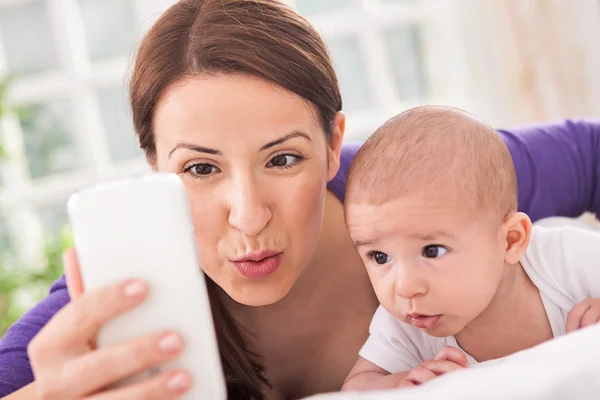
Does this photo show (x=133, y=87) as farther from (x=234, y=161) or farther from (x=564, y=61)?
(x=564, y=61)

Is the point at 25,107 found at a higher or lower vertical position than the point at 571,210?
higher

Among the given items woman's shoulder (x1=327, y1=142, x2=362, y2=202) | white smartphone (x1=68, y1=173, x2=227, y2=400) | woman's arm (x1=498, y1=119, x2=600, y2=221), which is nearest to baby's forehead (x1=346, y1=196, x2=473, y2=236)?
white smartphone (x1=68, y1=173, x2=227, y2=400)

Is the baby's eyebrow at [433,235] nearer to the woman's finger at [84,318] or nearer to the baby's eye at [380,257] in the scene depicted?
the baby's eye at [380,257]

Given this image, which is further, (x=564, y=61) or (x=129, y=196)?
(x=564, y=61)

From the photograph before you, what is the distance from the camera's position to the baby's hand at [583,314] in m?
1.13

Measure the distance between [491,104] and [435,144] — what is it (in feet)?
6.94

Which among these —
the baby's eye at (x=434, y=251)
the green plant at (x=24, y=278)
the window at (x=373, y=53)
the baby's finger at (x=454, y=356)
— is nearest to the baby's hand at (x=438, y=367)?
the baby's finger at (x=454, y=356)

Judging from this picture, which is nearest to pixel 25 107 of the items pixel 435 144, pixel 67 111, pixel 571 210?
pixel 67 111

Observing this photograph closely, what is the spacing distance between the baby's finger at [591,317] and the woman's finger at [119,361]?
25.2 inches

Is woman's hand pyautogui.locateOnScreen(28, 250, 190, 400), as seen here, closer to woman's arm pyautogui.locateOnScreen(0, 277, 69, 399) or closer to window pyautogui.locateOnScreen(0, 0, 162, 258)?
woman's arm pyautogui.locateOnScreen(0, 277, 69, 399)

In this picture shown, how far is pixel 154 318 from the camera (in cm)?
82

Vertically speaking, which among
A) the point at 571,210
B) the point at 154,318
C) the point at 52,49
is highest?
the point at 52,49

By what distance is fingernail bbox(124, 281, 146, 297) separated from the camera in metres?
0.79

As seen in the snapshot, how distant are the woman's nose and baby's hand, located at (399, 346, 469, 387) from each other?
0.31 meters
